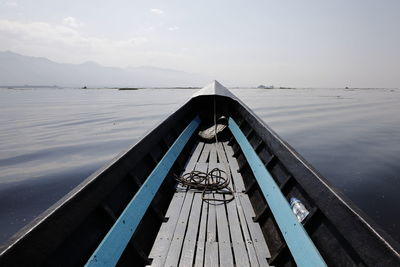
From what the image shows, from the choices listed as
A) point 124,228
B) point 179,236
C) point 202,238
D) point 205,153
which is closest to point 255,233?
point 202,238

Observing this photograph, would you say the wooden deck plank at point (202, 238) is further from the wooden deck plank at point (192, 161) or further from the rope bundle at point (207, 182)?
the wooden deck plank at point (192, 161)

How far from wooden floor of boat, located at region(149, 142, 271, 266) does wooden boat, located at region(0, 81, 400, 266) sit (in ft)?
0.04

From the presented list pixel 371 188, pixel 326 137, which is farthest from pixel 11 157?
pixel 326 137

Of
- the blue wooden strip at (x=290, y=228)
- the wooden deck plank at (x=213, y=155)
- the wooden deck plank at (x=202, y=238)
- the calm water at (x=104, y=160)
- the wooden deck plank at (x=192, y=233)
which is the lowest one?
the calm water at (x=104, y=160)

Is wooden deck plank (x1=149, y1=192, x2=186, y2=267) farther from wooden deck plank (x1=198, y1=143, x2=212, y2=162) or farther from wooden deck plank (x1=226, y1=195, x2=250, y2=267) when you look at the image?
wooden deck plank (x1=198, y1=143, x2=212, y2=162)

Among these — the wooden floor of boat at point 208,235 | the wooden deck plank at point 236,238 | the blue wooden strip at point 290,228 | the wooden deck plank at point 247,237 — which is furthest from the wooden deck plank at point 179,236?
the blue wooden strip at point 290,228

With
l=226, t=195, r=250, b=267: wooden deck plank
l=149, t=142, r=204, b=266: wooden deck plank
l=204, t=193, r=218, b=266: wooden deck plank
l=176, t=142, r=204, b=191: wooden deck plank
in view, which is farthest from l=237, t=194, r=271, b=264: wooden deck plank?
l=176, t=142, r=204, b=191: wooden deck plank

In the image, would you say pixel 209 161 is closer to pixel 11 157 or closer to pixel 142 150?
pixel 142 150

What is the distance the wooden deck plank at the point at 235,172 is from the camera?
4.84 meters

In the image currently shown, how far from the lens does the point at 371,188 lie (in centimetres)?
695

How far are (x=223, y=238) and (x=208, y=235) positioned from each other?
22 centimetres

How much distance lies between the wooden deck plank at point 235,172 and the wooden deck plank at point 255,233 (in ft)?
1.37

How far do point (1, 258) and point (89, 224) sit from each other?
3.82 ft

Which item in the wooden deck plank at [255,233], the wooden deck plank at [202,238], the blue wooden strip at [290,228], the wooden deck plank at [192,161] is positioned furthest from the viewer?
the wooden deck plank at [192,161]
